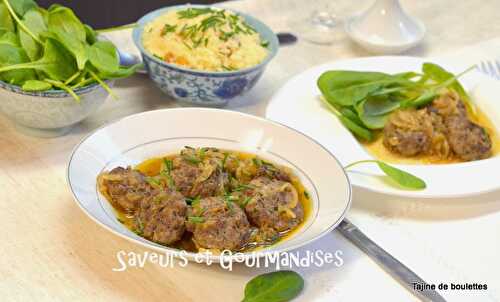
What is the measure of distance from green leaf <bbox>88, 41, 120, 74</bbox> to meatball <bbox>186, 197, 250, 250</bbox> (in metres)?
0.50

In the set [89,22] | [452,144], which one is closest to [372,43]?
[452,144]

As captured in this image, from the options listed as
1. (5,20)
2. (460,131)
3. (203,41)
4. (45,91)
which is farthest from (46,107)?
(460,131)

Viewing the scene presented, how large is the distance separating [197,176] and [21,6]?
0.74 meters

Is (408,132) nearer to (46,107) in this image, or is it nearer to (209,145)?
(209,145)

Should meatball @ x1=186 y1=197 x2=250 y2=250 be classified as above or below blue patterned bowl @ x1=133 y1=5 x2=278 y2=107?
above

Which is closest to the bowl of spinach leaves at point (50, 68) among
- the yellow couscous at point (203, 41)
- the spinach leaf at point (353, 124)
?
the yellow couscous at point (203, 41)

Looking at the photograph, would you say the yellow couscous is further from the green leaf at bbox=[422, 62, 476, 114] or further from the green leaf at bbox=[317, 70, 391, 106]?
the green leaf at bbox=[422, 62, 476, 114]

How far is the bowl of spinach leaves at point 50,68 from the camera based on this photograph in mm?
1800

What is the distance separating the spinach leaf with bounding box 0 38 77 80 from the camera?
1799 mm

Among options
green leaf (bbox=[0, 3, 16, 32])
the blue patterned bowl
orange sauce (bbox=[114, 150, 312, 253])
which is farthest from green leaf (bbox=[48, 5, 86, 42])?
orange sauce (bbox=[114, 150, 312, 253])

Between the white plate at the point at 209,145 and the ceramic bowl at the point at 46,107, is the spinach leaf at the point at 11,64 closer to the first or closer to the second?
the ceramic bowl at the point at 46,107

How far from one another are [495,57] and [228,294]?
63.5 inches

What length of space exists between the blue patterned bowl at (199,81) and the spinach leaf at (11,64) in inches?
15.3

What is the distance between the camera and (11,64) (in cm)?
180
